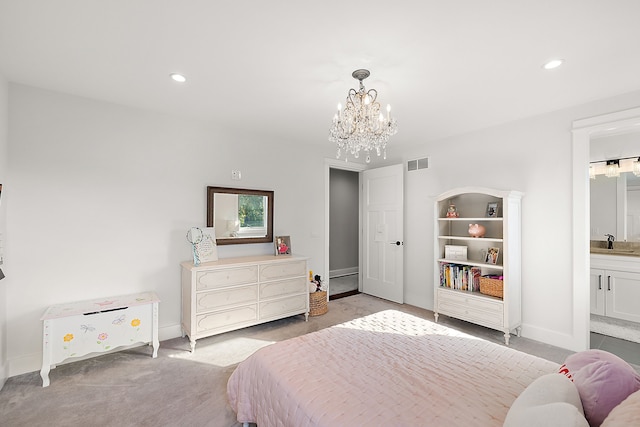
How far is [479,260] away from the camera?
366 cm

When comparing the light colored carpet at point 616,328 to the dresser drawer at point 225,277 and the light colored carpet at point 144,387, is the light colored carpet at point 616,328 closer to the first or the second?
the light colored carpet at point 144,387

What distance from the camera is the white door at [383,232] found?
4.47 meters

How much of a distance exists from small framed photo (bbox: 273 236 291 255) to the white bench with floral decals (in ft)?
5.07

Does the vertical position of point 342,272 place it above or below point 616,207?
below

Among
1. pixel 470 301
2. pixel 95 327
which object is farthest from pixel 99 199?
pixel 470 301

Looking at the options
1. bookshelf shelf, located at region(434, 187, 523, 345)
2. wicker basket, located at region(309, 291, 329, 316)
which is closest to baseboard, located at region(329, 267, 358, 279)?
wicker basket, located at region(309, 291, 329, 316)

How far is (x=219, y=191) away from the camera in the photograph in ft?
11.4

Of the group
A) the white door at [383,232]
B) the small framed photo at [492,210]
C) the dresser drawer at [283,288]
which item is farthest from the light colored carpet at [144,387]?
the white door at [383,232]

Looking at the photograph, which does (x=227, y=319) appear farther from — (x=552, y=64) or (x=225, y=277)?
(x=552, y=64)

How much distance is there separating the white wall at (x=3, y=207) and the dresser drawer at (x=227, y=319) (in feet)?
4.79

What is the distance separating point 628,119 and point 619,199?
1.74m

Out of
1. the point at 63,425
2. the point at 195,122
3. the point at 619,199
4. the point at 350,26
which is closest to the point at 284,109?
the point at 195,122

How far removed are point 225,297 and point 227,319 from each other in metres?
0.24

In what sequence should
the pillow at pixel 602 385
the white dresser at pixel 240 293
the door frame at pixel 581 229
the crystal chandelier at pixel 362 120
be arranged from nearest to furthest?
the pillow at pixel 602 385
the crystal chandelier at pixel 362 120
the door frame at pixel 581 229
the white dresser at pixel 240 293
